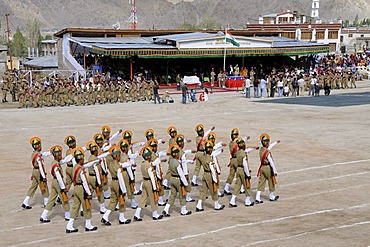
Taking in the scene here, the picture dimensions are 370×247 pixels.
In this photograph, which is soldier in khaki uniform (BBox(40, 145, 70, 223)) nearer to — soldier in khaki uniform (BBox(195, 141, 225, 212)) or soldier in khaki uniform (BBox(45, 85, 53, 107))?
soldier in khaki uniform (BBox(195, 141, 225, 212))

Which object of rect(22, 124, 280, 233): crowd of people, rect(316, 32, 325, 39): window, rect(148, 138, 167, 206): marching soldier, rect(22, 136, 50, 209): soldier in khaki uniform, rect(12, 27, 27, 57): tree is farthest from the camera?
rect(12, 27, 27, 57): tree

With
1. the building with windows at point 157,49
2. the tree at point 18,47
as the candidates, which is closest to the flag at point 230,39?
the building with windows at point 157,49

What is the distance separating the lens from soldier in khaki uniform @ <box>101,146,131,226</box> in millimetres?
12531

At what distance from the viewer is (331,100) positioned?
37.5m

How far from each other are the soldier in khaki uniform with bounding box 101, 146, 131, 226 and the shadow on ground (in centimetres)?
2428

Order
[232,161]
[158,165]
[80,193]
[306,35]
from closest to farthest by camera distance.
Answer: [80,193]
[158,165]
[232,161]
[306,35]

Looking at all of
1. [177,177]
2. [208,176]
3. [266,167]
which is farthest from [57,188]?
[266,167]

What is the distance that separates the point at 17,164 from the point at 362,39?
9313 cm

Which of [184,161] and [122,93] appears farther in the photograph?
[122,93]

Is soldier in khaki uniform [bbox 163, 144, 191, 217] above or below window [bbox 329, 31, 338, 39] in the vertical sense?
below

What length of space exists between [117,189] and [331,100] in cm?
2763

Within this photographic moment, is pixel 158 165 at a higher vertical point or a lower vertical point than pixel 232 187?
higher

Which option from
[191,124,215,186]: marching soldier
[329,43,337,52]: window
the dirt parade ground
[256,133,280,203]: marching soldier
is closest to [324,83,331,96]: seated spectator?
the dirt parade ground

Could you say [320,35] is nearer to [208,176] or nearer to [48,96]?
[48,96]
